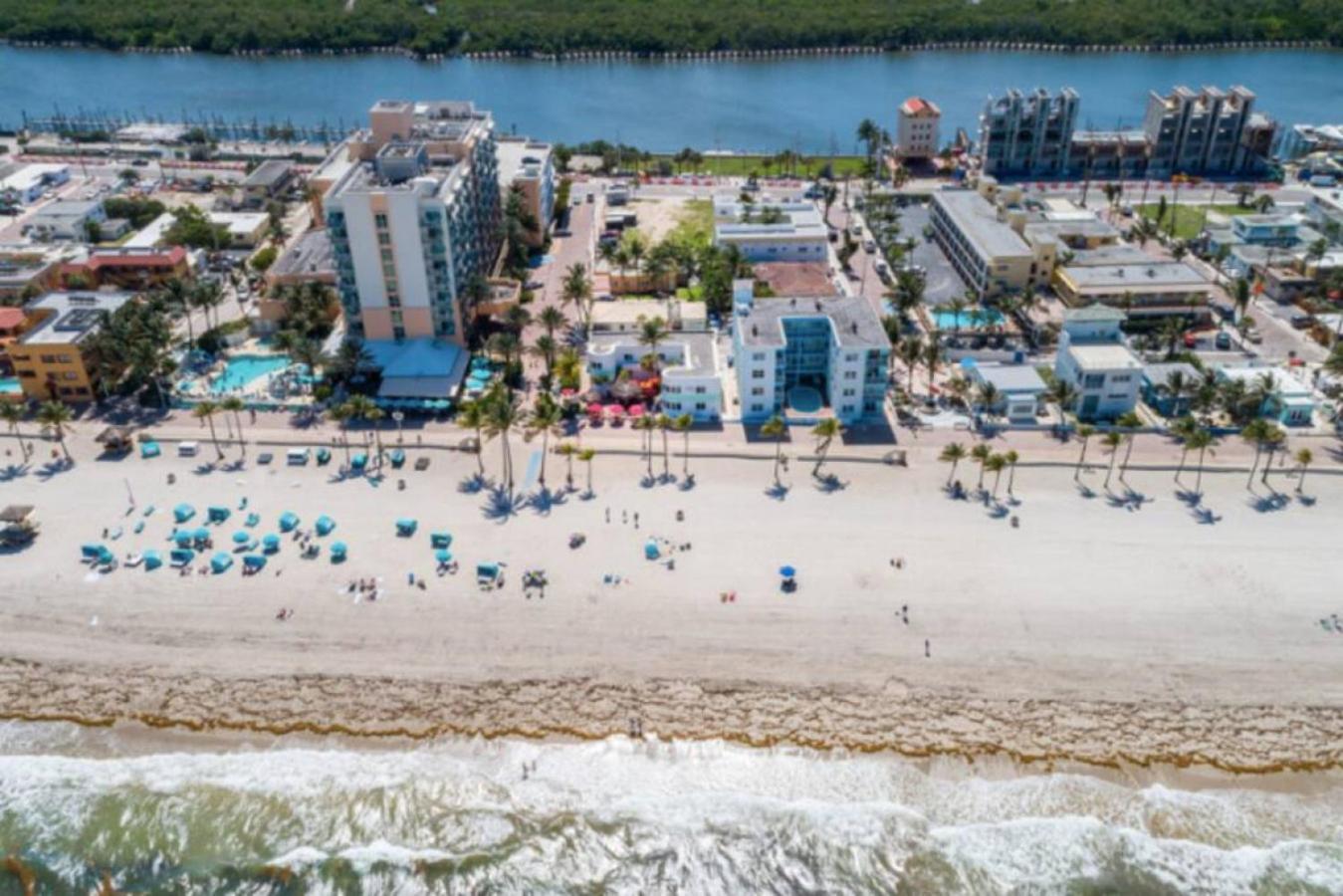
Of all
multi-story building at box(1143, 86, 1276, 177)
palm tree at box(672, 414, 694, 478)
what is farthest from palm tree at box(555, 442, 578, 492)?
multi-story building at box(1143, 86, 1276, 177)

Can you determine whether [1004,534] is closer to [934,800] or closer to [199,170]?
[934,800]

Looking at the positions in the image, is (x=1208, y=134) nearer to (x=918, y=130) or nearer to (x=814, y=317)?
(x=918, y=130)

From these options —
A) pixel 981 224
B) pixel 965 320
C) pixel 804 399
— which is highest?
pixel 981 224

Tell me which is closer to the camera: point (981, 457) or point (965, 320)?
point (981, 457)

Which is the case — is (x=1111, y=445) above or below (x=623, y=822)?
above

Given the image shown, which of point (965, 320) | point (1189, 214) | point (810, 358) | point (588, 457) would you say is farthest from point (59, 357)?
point (1189, 214)

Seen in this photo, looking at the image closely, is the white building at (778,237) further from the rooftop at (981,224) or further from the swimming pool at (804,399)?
the swimming pool at (804,399)
